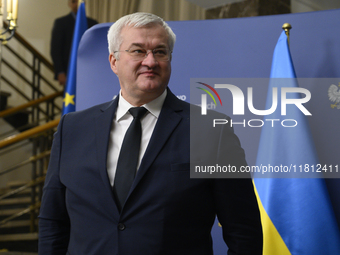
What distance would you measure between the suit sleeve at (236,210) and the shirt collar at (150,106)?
0.25 meters

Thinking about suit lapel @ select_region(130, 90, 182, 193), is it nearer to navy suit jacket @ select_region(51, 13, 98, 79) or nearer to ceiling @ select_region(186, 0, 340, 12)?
ceiling @ select_region(186, 0, 340, 12)

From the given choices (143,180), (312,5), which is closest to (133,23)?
(143,180)

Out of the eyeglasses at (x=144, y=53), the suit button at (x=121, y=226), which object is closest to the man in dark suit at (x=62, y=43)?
the eyeglasses at (x=144, y=53)

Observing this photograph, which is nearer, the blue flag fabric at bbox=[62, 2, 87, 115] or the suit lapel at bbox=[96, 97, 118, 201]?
the suit lapel at bbox=[96, 97, 118, 201]

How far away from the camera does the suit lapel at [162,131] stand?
117 cm

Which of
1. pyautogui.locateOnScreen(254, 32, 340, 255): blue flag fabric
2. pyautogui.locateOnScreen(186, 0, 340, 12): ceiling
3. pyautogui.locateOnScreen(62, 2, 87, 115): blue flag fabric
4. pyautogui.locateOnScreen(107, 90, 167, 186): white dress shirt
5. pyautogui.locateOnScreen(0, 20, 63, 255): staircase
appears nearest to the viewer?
pyautogui.locateOnScreen(107, 90, 167, 186): white dress shirt

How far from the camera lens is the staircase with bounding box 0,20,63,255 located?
379 cm

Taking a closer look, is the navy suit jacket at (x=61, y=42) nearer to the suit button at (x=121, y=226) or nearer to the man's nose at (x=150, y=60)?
the man's nose at (x=150, y=60)

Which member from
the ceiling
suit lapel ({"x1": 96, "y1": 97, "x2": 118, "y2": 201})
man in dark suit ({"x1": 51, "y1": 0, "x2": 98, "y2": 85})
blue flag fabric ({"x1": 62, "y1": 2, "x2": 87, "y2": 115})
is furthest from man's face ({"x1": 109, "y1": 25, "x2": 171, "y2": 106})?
man in dark suit ({"x1": 51, "y1": 0, "x2": 98, "y2": 85})

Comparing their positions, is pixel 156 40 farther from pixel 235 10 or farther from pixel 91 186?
pixel 235 10

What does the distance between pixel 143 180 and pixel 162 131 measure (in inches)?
7.1

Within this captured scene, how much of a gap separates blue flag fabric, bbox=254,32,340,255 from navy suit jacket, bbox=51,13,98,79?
131 inches

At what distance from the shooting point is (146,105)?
1311 millimetres

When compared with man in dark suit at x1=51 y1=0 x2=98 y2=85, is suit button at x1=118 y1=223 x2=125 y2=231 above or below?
below
